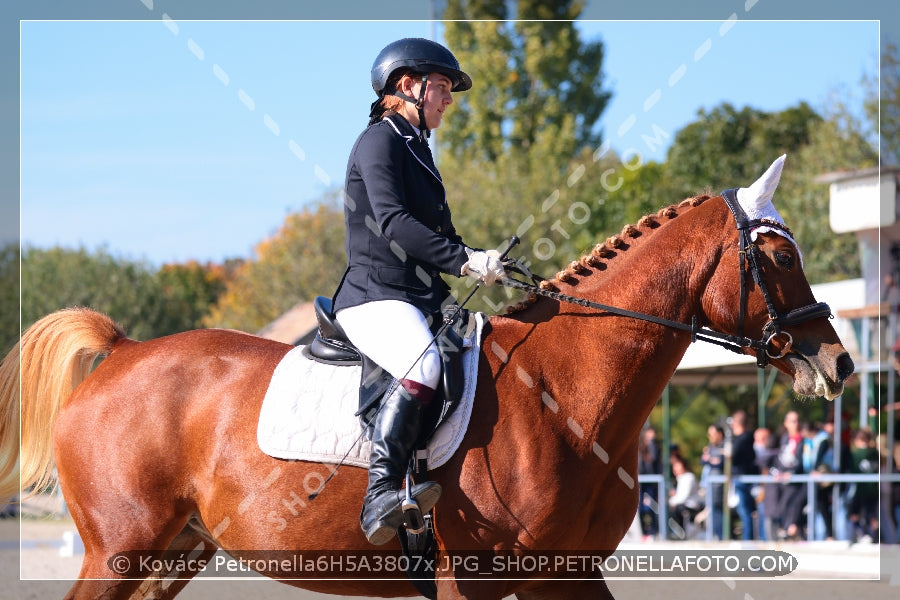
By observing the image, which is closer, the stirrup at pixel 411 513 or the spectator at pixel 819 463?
the stirrup at pixel 411 513

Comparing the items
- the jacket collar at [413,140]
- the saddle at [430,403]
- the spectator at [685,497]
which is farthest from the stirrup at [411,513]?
the spectator at [685,497]

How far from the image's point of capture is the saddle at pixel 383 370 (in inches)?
198

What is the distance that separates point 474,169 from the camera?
41.5 metres

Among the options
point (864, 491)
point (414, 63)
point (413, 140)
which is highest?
point (414, 63)

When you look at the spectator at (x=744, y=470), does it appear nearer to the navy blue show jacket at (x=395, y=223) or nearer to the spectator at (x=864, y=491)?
the spectator at (x=864, y=491)

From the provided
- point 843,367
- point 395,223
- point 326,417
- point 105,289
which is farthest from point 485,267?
point 105,289

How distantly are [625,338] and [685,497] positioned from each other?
13234 millimetres

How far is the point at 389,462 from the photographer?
4895 millimetres

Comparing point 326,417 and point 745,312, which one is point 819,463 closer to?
point 745,312

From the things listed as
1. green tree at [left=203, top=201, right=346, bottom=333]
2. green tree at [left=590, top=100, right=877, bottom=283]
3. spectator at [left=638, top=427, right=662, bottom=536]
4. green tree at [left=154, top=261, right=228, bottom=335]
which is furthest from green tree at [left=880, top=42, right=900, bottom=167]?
green tree at [left=154, top=261, right=228, bottom=335]

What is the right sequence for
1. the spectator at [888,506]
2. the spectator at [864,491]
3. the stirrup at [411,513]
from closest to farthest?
the stirrup at [411,513] → the spectator at [888,506] → the spectator at [864,491]

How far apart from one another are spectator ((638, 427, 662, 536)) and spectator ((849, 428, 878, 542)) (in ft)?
14.6

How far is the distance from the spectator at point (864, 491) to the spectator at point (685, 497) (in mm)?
3214

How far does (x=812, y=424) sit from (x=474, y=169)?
90.1 ft
